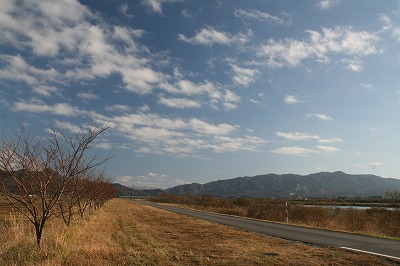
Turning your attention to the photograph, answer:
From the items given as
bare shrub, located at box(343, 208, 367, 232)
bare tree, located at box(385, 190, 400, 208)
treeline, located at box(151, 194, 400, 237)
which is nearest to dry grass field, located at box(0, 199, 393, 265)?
treeline, located at box(151, 194, 400, 237)

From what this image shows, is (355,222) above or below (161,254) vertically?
below

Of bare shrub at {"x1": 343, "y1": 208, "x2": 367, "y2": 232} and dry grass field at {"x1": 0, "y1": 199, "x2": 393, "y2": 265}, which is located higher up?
dry grass field at {"x1": 0, "y1": 199, "x2": 393, "y2": 265}

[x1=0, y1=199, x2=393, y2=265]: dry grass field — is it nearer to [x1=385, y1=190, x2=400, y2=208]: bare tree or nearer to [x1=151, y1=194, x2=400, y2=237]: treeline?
[x1=151, y1=194, x2=400, y2=237]: treeline

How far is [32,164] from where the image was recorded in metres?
9.72

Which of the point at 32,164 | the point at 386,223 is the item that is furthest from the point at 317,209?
the point at 32,164

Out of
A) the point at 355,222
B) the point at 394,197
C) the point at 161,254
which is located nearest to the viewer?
the point at 161,254

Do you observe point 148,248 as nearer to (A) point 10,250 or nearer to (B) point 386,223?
(A) point 10,250

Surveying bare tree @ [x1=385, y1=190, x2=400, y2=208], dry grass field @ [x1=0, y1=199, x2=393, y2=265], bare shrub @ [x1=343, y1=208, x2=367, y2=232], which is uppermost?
bare tree @ [x1=385, y1=190, x2=400, y2=208]

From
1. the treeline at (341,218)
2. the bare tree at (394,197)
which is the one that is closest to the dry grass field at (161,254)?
the treeline at (341,218)

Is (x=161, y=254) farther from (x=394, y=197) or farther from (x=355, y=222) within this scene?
(x=394, y=197)

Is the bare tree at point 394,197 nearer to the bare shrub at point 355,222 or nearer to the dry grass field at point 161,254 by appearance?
the bare shrub at point 355,222

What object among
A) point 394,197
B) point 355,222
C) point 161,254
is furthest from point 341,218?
point 161,254

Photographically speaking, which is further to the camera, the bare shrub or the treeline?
the bare shrub

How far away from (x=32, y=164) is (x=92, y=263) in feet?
11.7
